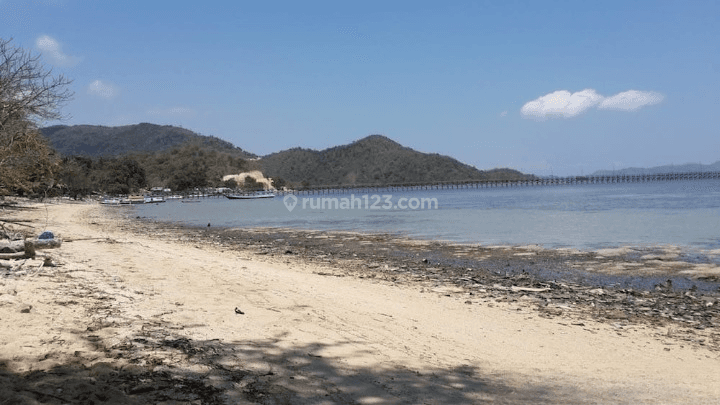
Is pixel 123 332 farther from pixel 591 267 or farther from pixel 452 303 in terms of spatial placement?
pixel 591 267

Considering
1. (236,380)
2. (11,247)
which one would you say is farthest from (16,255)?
(236,380)

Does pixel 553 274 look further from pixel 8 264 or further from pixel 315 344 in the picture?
pixel 8 264

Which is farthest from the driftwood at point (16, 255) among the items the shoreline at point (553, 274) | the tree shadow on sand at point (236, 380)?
the shoreline at point (553, 274)

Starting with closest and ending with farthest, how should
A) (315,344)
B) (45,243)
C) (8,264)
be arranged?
(315,344)
(8,264)
(45,243)

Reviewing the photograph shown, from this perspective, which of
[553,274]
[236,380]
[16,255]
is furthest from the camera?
[553,274]

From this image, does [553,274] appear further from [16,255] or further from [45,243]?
[45,243]

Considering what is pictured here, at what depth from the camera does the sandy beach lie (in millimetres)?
4074

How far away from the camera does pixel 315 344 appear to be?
5492 millimetres

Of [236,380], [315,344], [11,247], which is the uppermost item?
[11,247]

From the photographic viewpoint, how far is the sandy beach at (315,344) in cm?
407

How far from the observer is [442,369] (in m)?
5.05

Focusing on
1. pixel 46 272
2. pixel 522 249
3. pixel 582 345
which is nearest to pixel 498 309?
pixel 582 345

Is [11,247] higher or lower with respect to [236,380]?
higher

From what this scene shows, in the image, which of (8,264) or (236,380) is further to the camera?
(8,264)
